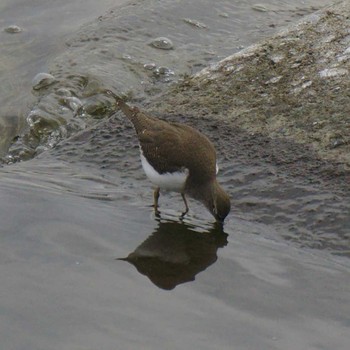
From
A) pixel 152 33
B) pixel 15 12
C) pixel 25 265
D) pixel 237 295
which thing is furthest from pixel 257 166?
pixel 15 12

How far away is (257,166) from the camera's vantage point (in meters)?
6.40

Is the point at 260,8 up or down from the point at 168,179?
down

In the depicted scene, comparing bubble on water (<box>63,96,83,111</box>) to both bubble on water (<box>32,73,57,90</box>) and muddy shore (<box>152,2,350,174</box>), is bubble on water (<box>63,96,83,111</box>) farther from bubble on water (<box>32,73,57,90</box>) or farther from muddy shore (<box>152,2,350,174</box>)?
muddy shore (<box>152,2,350,174</box>)

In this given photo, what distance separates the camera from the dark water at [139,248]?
4.58 meters

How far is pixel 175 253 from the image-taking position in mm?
5648

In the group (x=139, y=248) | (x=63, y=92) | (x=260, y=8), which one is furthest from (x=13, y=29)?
(x=139, y=248)

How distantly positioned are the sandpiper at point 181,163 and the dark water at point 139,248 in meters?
0.22

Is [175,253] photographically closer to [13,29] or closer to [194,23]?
[194,23]

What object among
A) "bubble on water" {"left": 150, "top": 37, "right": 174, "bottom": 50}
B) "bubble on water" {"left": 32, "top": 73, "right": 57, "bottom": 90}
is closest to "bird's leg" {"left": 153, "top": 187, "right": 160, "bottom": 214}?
"bubble on water" {"left": 32, "top": 73, "right": 57, "bottom": 90}

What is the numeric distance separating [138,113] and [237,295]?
2.12 m

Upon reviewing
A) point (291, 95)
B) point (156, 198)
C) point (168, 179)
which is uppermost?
point (291, 95)

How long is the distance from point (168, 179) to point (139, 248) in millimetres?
717

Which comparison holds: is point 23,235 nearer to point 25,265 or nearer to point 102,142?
point 25,265

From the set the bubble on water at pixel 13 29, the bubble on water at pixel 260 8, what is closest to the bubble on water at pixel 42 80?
the bubble on water at pixel 13 29
